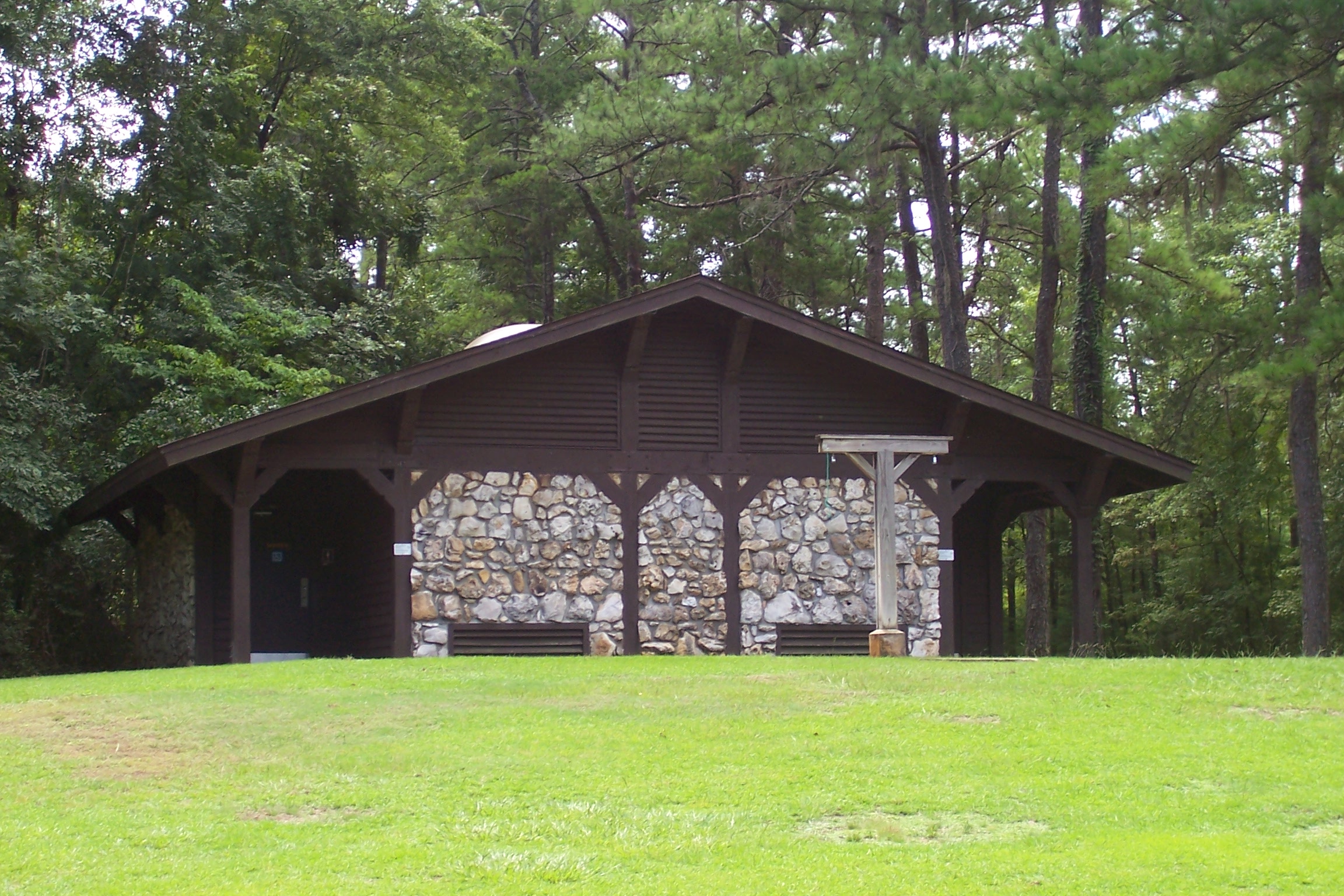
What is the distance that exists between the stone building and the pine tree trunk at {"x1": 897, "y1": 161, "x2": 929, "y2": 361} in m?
11.2

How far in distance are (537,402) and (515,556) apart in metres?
1.79

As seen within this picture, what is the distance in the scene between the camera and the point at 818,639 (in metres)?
17.7

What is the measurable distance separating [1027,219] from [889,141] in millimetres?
6807

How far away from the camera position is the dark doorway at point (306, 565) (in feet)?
62.8

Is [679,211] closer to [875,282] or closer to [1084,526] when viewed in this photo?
[875,282]

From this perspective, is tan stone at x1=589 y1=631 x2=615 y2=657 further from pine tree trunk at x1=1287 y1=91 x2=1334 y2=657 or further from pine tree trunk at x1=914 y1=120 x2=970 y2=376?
pine tree trunk at x1=914 y1=120 x2=970 y2=376

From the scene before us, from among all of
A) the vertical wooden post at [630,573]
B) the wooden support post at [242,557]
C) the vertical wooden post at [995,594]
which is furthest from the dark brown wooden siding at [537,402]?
the vertical wooden post at [995,594]

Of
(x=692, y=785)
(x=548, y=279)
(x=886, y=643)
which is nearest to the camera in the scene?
(x=692, y=785)

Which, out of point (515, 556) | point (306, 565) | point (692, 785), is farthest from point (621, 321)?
point (692, 785)

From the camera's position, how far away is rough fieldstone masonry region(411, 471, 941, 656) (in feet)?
55.7

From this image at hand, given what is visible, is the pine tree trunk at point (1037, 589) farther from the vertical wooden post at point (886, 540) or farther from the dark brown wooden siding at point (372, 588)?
the dark brown wooden siding at point (372, 588)

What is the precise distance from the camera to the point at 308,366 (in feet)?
82.1

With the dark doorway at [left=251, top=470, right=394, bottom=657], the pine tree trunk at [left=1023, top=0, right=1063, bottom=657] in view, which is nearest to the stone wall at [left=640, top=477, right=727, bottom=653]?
the dark doorway at [left=251, top=470, right=394, bottom=657]

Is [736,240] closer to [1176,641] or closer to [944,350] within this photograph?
[944,350]
